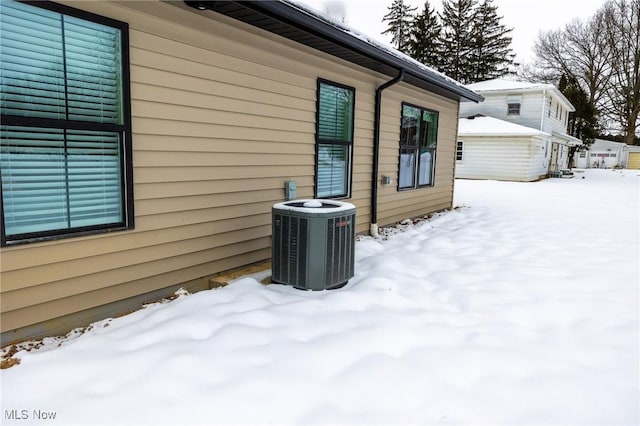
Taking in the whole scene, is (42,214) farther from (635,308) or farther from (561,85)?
(561,85)

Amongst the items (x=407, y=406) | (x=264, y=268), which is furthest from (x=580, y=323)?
(x=264, y=268)

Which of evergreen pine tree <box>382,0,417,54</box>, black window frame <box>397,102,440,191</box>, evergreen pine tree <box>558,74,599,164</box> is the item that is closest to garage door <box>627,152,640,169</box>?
evergreen pine tree <box>558,74,599,164</box>

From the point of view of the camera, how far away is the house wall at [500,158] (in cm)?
1831

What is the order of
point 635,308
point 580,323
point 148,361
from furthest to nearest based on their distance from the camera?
point 635,308, point 580,323, point 148,361

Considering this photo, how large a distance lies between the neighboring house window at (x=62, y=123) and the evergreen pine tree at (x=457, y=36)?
32.9 meters

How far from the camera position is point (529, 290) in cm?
391

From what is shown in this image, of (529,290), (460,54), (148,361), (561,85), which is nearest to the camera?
(148,361)

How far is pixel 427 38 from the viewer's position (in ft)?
103

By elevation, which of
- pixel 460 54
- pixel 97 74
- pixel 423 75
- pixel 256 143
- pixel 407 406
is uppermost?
pixel 460 54

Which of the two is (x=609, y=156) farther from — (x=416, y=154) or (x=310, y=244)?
(x=310, y=244)

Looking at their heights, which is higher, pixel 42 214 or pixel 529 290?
pixel 42 214

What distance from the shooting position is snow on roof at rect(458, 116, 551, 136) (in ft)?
58.4

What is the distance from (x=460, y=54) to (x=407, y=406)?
34.6m

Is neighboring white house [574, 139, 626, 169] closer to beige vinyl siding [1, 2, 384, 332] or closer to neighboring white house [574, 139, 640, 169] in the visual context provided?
neighboring white house [574, 139, 640, 169]
